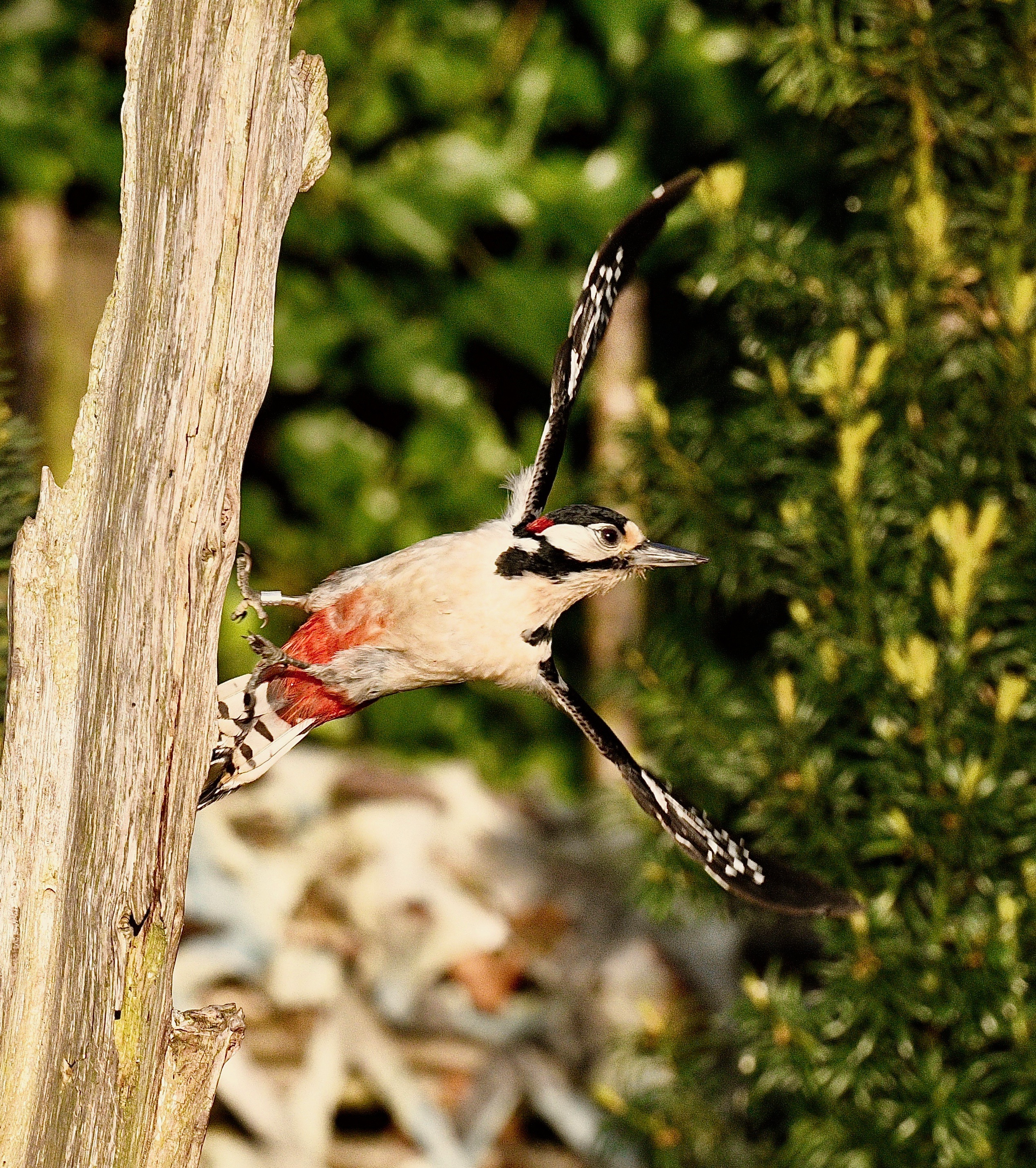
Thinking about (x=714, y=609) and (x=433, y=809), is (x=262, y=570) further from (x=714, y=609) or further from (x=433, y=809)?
(x=714, y=609)

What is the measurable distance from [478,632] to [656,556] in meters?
0.25

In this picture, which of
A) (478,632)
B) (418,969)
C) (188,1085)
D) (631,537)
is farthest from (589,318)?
(418,969)

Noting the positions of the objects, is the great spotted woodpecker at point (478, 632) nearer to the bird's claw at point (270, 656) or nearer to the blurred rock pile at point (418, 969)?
the bird's claw at point (270, 656)

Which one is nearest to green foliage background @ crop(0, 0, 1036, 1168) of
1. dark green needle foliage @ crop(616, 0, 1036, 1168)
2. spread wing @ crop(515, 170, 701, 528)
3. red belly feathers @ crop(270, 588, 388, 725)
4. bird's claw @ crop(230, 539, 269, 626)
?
dark green needle foliage @ crop(616, 0, 1036, 1168)

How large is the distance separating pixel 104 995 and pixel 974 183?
177 centimetres

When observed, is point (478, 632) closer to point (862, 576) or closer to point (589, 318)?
point (589, 318)

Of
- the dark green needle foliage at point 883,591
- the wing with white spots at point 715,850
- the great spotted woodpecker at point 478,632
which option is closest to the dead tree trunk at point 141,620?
the great spotted woodpecker at point 478,632

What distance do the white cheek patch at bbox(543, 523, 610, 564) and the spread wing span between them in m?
0.08

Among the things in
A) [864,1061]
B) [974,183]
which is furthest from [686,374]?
[864,1061]

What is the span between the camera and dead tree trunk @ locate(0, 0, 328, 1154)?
1277mm

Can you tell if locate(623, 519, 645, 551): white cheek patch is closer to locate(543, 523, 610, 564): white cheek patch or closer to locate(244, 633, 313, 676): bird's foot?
locate(543, 523, 610, 564): white cheek patch

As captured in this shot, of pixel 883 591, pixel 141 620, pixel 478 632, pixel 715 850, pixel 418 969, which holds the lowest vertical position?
pixel 418 969

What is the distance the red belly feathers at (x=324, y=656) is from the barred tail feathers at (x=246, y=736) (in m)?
0.01

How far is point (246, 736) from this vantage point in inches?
72.1
